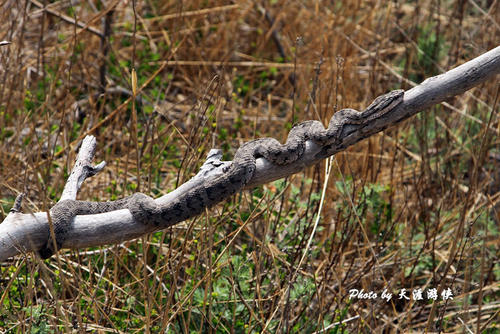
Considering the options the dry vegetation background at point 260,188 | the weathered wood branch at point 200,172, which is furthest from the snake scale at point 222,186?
the dry vegetation background at point 260,188

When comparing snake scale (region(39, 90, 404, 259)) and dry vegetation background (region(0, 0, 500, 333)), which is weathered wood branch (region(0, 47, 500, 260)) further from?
dry vegetation background (region(0, 0, 500, 333))

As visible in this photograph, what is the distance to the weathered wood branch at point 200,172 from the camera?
2.74m

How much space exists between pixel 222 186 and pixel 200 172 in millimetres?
138

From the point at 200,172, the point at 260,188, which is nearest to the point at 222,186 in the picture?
the point at 200,172

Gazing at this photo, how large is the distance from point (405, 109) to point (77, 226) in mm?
1798

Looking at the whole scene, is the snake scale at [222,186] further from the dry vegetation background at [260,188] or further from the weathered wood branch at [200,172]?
the dry vegetation background at [260,188]

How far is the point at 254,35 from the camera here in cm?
777

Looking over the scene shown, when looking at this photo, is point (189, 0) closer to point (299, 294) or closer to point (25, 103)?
point (25, 103)

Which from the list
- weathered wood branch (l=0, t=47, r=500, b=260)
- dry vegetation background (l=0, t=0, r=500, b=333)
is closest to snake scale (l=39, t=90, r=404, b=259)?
weathered wood branch (l=0, t=47, r=500, b=260)

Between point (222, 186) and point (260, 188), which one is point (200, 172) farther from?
point (260, 188)

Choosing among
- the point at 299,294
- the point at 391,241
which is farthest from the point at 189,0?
the point at 299,294

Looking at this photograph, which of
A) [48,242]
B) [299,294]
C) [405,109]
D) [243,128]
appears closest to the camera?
[48,242]

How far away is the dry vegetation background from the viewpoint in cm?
372

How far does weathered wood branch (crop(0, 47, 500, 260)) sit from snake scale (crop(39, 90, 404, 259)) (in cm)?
3
